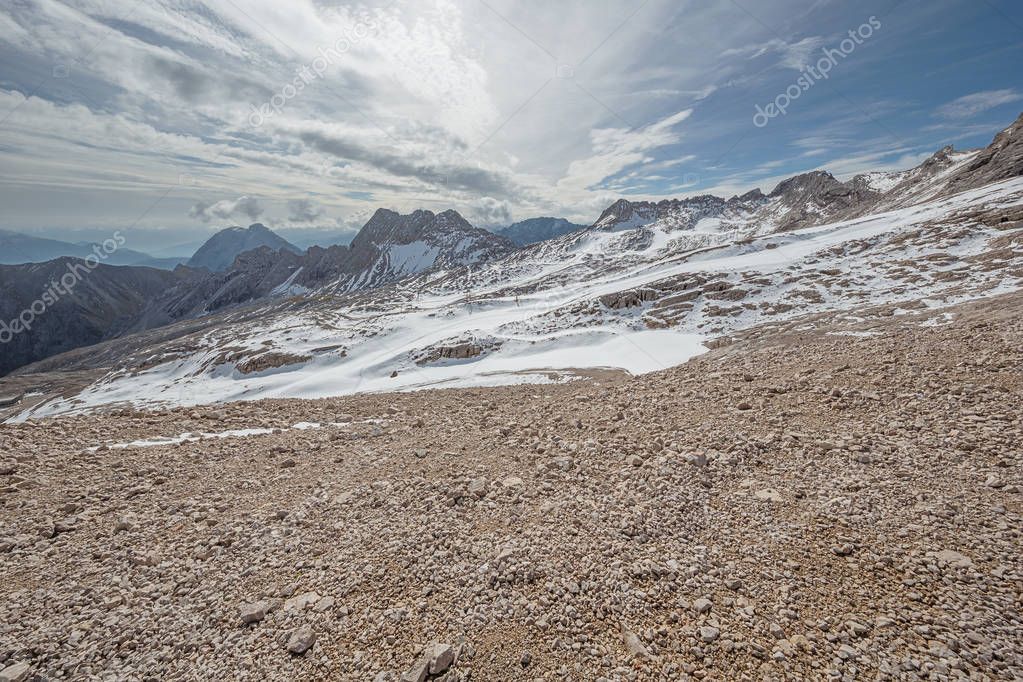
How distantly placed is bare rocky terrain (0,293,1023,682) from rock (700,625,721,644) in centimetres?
17

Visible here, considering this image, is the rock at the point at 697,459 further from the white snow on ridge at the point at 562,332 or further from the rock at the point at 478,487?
the white snow on ridge at the point at 562,332

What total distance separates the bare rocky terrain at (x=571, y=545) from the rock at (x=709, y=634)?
17 centimetres

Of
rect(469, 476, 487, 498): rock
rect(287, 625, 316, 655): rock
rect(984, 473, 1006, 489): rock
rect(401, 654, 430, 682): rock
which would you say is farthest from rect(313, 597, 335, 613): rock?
rect(984, 473, 1006, 489): rock

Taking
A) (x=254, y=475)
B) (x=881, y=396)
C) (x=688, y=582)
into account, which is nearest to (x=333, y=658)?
(x=688, y=582)

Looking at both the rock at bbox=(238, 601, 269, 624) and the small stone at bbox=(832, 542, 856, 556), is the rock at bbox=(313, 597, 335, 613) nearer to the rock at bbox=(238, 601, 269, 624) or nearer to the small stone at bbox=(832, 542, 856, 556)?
the rock at bbox=(238, 601, 269, 624)

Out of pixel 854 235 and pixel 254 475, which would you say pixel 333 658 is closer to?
pixel 254 475

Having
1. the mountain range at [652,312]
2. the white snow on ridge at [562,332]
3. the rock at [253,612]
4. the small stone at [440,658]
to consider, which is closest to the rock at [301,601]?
the rock at [253,612]

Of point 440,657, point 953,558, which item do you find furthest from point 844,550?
point 440,657

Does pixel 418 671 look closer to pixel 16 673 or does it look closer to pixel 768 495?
pixel 16 673

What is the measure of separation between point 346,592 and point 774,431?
949 cm

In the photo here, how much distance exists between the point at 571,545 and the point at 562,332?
4309 centimetres

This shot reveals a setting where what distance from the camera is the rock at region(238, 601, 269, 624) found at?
602cm

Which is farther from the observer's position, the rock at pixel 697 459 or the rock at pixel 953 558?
the rock at pixel 697 459

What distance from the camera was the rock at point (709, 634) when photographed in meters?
5.18
